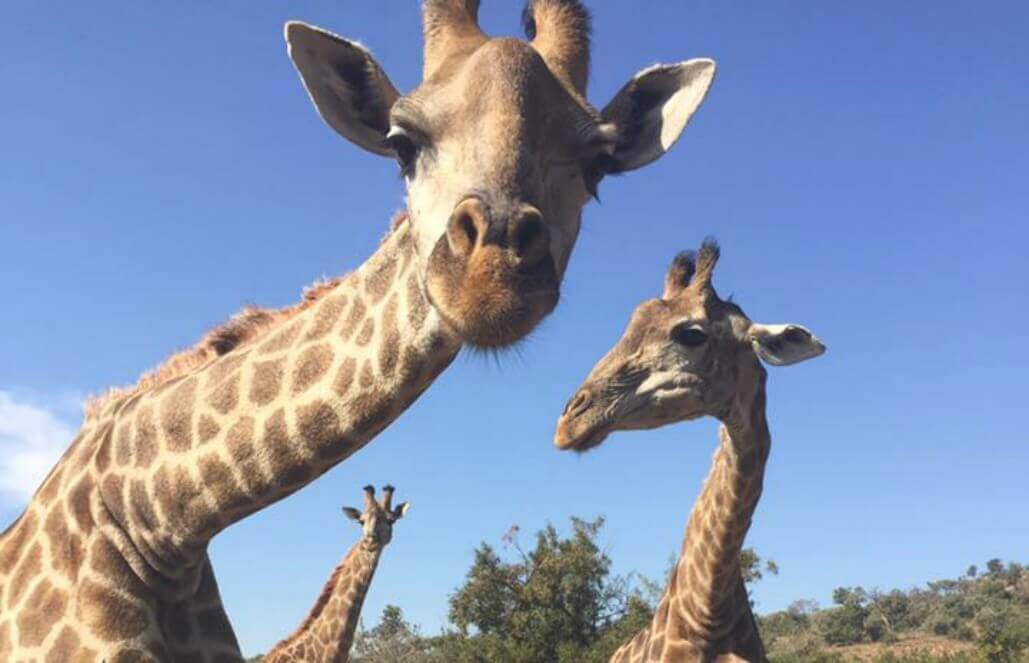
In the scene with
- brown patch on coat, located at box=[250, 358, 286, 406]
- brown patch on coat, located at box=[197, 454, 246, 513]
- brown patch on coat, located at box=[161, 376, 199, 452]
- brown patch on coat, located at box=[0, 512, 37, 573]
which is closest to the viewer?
brown patch on coat, located at box=[197, 454, 246, 513]

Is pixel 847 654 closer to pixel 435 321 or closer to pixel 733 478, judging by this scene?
pixel 733 478

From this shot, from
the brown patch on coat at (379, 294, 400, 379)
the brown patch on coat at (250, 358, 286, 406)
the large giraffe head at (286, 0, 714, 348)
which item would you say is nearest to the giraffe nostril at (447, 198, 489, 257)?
the large giraffe head at (286, 0, 714, 348)

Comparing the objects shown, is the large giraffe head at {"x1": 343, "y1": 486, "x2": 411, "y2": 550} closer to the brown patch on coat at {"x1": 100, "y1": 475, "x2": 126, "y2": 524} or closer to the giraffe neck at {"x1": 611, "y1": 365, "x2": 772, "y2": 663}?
the giraffe neck at {"x1": 611, "y1": 365, "x2": 772, "y2": 663}

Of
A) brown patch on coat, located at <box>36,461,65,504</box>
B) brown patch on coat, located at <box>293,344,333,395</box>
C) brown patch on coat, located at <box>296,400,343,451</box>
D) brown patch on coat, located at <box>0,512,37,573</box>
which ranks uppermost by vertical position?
brown patch on coat, located at <box>293,344,333,395</box>

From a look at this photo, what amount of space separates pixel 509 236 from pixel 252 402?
1.33 metres

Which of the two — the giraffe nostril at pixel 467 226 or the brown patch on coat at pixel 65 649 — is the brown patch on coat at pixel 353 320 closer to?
the giraffe nostril at pixel 467 226

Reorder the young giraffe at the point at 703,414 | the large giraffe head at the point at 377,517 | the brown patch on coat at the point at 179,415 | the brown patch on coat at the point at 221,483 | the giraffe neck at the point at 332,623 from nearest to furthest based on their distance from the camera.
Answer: the brown patch on coat at the point at 221,483 < the brown patch on coat at the point at 179,415 < the young giraffe at the point at 703,414 < the giraffe neck at the point at 332,623 < the large giraffe head at the point at 377,517

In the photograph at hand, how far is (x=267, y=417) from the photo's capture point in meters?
3.92

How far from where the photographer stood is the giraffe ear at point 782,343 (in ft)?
27.6

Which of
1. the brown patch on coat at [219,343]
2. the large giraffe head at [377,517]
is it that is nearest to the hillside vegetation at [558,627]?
the large giraffe head at [377,517]

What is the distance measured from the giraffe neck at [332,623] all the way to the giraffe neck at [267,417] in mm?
7156

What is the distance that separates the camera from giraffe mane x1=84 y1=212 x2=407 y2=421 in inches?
177

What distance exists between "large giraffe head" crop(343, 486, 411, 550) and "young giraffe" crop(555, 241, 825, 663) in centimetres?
593

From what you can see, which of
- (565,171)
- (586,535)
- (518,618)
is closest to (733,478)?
(565,171)
